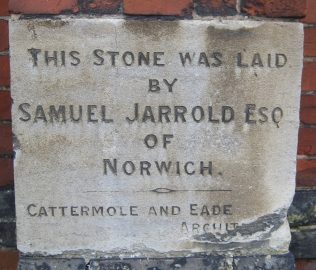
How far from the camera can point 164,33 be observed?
1.31m

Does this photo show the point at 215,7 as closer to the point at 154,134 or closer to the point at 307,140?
the point at 154,134

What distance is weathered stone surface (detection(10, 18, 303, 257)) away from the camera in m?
1.31

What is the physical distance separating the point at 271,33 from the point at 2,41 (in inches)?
31.5

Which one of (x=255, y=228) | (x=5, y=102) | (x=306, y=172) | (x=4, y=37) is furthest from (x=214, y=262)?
(x=4, y=37)

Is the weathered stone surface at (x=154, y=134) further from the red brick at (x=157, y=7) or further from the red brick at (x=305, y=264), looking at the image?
the red brick at (x=305, y=264)

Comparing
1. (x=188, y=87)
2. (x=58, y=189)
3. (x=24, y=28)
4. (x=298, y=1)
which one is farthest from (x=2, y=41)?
(x=298, y=1)

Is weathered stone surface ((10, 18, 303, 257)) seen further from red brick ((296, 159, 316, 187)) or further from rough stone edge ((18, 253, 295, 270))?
red brick ((296, 159, 316, 187))

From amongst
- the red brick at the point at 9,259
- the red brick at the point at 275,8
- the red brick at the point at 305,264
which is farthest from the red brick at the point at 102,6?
the red brick at the point at 305,264

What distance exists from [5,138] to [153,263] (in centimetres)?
63

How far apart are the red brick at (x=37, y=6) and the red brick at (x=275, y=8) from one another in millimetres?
443

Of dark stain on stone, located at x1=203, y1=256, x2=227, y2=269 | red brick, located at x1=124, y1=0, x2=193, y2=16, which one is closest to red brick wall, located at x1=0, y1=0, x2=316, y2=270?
red brick, located at x1=124, y1=0, x2=193, y2=16

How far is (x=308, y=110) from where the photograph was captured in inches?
68.3

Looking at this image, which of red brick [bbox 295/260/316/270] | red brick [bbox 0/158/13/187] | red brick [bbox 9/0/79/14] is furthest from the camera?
Answer: red brick [bbox 295/260/316/270]

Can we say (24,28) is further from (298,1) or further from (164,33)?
(298,1)
